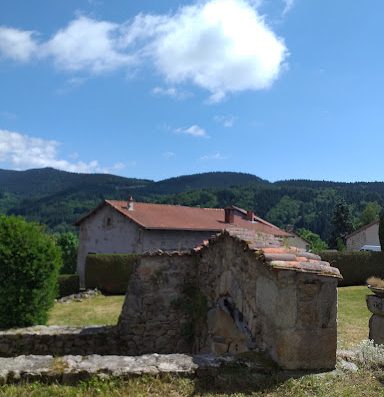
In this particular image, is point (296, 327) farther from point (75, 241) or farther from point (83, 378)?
point (75, 241)

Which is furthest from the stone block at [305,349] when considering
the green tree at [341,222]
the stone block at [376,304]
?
the green tree at [341,222]

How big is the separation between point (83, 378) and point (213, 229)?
1113 inches

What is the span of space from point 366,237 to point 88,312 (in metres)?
47.1

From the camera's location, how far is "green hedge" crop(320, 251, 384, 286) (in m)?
25.6

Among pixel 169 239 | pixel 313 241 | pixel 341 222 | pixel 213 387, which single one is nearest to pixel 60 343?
pixel 213 387

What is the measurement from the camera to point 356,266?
84.6ft

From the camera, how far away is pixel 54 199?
473 feet

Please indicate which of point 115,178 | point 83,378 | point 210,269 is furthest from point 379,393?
point 115,178

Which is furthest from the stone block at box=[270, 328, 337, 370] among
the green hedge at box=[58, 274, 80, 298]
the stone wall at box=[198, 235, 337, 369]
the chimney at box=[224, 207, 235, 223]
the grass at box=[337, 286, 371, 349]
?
the chimney at box=[224, 207, 235, 223]

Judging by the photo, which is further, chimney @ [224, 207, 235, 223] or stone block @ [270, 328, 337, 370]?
chimney @ [224, 207, 235, 223]

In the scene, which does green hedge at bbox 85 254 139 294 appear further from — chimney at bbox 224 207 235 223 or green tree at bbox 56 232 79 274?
chimney at bbox 224 207 235 223

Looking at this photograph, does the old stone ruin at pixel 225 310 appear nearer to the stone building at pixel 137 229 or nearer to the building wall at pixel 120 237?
the stone building at pixel 137 229

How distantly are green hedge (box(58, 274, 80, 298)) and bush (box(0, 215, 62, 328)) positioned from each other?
41.4ft

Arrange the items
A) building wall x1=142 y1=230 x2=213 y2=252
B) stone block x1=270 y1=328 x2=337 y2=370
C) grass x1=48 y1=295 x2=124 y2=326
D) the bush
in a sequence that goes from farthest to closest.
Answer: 1. building wall x1=142 y1=230 x2=213 y2=252
2. grass x1=48 y1=295 x2=124 y2=326
3. the bush
4. stone block x1=270 y1=328 x2=337 y2=370
